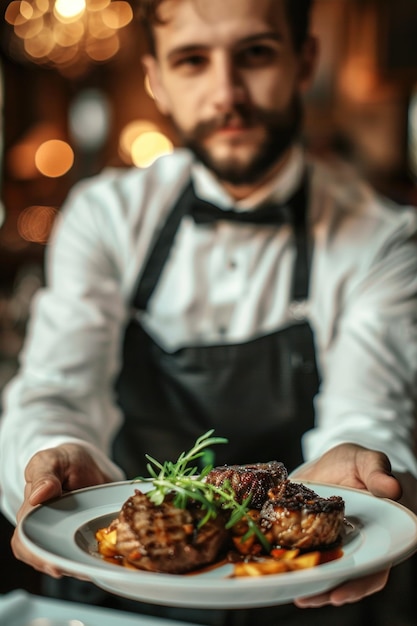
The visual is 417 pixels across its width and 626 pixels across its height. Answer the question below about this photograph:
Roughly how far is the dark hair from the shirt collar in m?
0.15

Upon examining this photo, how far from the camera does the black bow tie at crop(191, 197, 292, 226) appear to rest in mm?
950

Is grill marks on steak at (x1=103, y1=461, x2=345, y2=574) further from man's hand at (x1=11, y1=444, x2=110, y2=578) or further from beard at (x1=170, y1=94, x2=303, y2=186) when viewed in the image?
beard at (x1=170, y1=94, x2=303, y2=186)

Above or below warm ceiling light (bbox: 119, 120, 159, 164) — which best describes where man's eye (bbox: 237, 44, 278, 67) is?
above

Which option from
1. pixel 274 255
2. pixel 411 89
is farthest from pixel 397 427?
pixel 411 89

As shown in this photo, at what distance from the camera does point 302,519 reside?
0.48m

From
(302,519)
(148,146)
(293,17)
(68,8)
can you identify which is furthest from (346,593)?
(148,146)

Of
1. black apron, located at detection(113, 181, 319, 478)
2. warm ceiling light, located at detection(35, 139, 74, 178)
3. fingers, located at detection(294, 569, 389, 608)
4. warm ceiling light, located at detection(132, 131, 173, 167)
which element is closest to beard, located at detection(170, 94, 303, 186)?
black apron, located at detection(113, 181, 319, 478)

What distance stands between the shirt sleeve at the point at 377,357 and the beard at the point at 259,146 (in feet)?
0.48

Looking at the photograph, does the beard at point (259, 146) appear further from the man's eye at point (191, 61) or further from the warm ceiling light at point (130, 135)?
the warm ceiling light at point (130, 135)

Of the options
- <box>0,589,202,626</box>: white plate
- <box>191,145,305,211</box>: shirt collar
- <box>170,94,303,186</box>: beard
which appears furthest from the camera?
<box>191,145,305,211</box>: shirt collar

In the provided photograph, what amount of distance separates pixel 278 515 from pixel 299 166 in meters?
0.57

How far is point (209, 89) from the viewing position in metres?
0.78

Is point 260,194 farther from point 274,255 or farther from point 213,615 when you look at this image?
point 213,615

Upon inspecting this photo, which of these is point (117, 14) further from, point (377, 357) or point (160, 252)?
point (377, 357)
